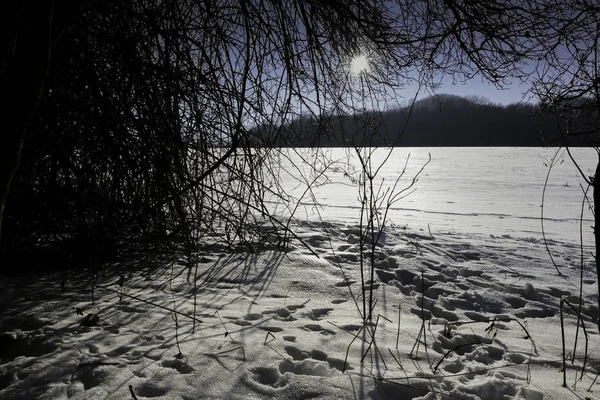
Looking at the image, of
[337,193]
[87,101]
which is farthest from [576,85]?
[337,193]

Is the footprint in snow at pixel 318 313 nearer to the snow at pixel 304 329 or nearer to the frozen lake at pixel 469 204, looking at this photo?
the snow at pixel 304 329

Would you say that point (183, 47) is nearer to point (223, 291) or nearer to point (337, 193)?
point (223, 291)

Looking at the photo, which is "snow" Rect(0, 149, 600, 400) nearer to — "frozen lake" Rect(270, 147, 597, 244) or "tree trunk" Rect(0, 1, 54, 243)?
"frozen lake" Rect(270, 147, 597, 244)

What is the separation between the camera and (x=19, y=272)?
318 centimetres

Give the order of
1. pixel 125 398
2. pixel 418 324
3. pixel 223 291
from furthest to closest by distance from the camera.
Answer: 1. pixel 223 291
2. pixel 418 324
3. pixel 125 398

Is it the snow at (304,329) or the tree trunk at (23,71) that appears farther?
the snow at (304,329)

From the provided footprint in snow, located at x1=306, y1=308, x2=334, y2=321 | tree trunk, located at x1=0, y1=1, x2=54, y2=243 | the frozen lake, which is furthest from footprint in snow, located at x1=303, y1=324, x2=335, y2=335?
tree trunk, located at x1=0, y1=1, x2=54, y2=243

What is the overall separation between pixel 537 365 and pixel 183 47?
9.48ft

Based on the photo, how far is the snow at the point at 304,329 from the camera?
69.0 inches

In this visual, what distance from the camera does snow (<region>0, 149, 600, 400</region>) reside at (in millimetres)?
1752

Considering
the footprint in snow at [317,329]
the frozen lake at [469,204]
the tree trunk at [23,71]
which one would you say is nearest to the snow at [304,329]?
the footprint in snow at [317,329]

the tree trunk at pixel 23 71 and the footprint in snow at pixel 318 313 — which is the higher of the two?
the tree trunk at pixel 23 71

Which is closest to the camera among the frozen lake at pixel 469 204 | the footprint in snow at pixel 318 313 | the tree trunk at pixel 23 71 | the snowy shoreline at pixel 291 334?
the tree trunk at pixel 23 71

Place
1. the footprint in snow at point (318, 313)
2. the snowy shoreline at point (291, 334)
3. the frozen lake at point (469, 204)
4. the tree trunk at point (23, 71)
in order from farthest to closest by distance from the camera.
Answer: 1. the frozen lake at point (469, 204)
2. the footprint in snow at point (318, 313)
3. the snowy shoreline at point (291, 334)
4. the tree trunk at point (23, 71)
